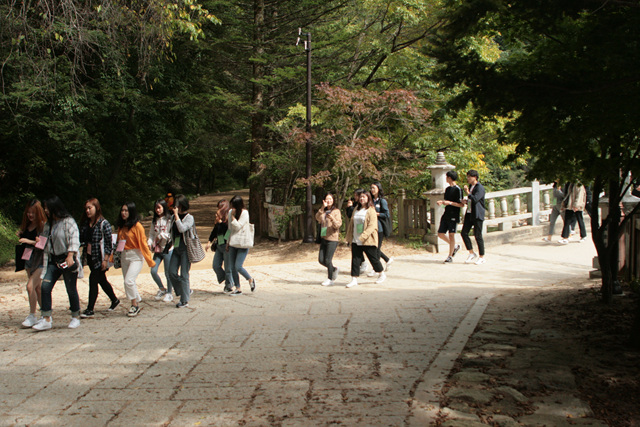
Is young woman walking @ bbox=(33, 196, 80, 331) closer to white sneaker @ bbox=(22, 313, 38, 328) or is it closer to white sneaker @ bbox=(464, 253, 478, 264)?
white sneaker @ bbox=(22, 313, 38, 328)

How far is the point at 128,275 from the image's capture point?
770cm

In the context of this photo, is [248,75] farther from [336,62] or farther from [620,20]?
[620,20]

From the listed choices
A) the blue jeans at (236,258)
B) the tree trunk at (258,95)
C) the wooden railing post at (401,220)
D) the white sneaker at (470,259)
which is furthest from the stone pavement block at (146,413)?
the tree trunk at (258,95)

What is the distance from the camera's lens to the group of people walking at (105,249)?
700 cm

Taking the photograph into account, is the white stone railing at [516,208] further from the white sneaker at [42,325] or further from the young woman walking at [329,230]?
the white sneaker at [42,325]

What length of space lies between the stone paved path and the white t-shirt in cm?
83

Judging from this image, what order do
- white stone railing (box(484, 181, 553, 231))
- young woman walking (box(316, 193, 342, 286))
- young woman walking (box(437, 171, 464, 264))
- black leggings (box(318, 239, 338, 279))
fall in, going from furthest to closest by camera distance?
white stone railing (box(484, 181, 553, 231))
young woman walking (box(437, 171, 464, 264))
black leggings (box(318, 239, 338, 279))
young woman walking (box(316, 193, 342, 286))

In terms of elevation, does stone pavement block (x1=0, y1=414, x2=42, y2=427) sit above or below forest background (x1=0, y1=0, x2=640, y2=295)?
below

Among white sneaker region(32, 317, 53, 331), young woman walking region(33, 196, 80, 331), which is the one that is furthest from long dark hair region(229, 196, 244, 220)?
white sneaker region(32, 317, 53, 331)

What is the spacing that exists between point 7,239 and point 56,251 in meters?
12.0

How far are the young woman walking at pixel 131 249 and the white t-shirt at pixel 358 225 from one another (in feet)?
10.6

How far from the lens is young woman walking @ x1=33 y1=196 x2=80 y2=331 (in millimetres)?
6973

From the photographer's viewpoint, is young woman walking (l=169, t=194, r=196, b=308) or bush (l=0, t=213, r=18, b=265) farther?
bush (l=0, t=213, r=18, b=265)

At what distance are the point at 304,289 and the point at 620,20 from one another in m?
6.07
